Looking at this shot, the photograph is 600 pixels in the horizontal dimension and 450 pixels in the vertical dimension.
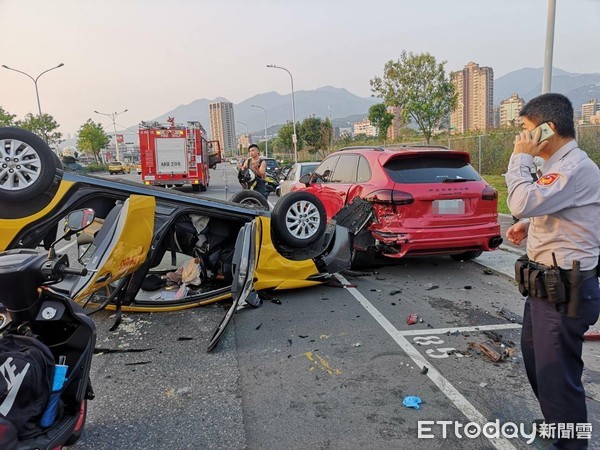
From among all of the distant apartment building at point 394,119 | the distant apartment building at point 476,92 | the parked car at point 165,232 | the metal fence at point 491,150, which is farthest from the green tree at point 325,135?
the parked car at point 165,232

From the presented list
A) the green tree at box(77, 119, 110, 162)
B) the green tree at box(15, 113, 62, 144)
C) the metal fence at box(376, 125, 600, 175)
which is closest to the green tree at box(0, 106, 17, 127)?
the green tree at box(15, 113, 62, 144)

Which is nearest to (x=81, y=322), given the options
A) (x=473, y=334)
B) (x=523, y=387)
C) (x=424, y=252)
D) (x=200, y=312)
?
(x=200, y=312)

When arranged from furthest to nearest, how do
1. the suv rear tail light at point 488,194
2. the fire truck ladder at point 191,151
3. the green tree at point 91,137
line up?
1. the green tree at point 91,137
2. the fire truck ladder at point 191,151
3. the suv rear tail light at point 488,194

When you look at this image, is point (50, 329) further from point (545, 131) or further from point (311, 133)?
point (311, 133)

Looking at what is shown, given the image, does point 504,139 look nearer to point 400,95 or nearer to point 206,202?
point 400,95

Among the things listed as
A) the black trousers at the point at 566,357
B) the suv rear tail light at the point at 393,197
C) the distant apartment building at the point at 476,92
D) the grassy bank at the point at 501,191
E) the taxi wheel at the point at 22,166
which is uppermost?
the distant apartment building at the point at 476,92

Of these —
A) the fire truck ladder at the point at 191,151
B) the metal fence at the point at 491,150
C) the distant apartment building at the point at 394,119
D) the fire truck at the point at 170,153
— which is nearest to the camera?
the metal fence at the point at 491,150

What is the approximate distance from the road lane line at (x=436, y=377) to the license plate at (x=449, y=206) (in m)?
1.54

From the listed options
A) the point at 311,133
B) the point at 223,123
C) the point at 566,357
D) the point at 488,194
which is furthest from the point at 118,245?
the point at 223,123

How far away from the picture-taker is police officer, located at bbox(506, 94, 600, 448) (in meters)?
2.30

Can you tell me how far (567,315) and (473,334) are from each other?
6.55 feet

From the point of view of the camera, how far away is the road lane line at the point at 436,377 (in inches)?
112

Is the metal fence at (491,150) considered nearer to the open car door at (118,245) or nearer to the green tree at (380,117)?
the green tree at (380,117)

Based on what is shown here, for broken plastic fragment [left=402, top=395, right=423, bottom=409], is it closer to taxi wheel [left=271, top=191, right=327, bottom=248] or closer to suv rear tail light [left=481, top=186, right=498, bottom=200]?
taxi wheel [left=271, top=191, right=327, bottom=248]
